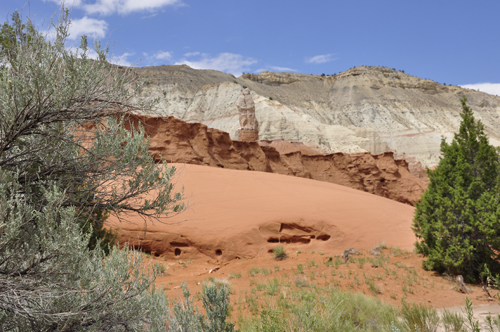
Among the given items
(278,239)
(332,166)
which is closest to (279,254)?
(278,239)

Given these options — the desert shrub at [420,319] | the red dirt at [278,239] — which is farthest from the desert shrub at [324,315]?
the red dirt at [278,239]

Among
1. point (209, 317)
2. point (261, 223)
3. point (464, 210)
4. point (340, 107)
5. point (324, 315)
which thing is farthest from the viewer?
point (340, 107)

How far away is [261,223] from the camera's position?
12.3 metres

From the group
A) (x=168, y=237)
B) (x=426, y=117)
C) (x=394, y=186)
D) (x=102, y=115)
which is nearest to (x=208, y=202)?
(x=168, y=237)

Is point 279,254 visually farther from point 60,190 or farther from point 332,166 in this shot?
point 332,166

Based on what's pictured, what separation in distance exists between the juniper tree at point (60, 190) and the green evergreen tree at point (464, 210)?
7599mm

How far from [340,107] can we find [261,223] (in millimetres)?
63412

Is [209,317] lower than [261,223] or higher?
higher

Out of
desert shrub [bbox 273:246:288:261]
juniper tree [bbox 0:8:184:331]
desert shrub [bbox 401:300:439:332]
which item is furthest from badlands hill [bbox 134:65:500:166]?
juniper tree [bbox 0:8:184:331]

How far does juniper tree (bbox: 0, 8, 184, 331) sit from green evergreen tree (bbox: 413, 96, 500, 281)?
7599mm

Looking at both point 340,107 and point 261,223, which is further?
point 340,107

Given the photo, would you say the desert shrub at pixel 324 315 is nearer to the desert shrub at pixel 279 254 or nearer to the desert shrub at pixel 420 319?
the desert shrub at pixel 420 319

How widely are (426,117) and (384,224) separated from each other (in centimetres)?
6088

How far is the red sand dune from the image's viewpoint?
37.8 feet
